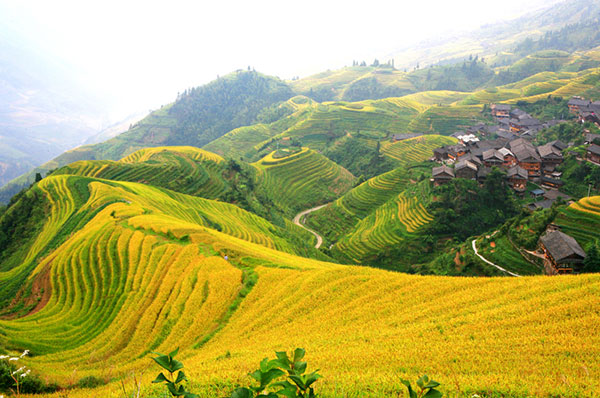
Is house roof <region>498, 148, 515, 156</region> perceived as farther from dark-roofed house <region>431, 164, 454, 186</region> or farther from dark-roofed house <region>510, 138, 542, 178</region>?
dark-roofed house <region>431, 164, 454, 186</region>

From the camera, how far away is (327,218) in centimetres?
A: 6141

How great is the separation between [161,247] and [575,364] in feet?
68.9

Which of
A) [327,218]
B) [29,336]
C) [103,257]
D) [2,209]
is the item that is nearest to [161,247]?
[103,257]

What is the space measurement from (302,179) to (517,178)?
4494cm

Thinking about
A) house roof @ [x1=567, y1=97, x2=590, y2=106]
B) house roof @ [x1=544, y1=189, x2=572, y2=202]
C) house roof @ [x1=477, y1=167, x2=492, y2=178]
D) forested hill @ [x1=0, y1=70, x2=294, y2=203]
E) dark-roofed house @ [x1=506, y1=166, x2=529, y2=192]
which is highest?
forested hill @ [x1=0, y1=70, x2=294, y2=203]

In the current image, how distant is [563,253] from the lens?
938 inches

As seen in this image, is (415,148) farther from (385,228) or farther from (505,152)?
(385,228)

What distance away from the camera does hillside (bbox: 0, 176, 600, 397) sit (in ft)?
22.8

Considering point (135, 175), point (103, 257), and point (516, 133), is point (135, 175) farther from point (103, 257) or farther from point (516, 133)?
point (516, 133)

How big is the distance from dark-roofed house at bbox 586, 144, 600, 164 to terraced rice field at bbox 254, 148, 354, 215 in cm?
4405

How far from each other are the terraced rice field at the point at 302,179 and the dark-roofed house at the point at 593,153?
145 ft

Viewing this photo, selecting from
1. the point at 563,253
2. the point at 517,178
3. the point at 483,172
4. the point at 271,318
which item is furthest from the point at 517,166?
the point at 271,318

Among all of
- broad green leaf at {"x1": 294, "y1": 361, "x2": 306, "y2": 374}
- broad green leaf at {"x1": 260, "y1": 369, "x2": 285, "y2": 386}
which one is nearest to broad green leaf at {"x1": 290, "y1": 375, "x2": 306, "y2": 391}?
broad green leaf at {"x1": 260, "y1": 369, "x2": 285, "y2": 386}

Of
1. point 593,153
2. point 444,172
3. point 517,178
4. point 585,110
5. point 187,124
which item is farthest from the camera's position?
point 187,124
